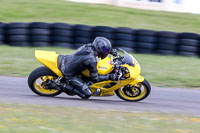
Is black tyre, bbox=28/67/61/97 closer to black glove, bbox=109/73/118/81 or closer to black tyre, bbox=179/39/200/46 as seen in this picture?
black glove, bbox=109/73/118/81

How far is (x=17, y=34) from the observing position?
Result: 1194cm

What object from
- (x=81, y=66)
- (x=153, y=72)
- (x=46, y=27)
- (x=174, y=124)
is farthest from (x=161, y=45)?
(x=174, y=124)

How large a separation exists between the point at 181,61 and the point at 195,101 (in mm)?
4080

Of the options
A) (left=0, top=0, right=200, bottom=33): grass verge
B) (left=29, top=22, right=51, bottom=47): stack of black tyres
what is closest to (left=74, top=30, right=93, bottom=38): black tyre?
(left=29, top=22, right=51, bottom=47): stack of black tyres

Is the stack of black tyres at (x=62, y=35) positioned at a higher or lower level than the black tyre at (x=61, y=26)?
lower

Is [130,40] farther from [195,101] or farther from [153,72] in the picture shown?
[195,101]

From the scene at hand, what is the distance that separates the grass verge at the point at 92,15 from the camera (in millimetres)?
15672

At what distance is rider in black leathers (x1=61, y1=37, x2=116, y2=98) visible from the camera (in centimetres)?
596

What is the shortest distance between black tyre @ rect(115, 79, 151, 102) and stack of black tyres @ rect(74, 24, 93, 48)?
551 centimetres

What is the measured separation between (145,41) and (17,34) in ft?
16.3

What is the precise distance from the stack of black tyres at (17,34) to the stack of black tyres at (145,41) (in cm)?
431

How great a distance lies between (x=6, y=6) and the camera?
55.9ft

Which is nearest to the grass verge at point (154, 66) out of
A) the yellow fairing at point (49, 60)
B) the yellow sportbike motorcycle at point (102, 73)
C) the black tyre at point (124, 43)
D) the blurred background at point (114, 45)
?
the blurred background at point (114, 45)

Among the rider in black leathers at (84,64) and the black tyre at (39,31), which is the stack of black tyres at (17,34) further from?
the rider in black leathers at (84,64)
